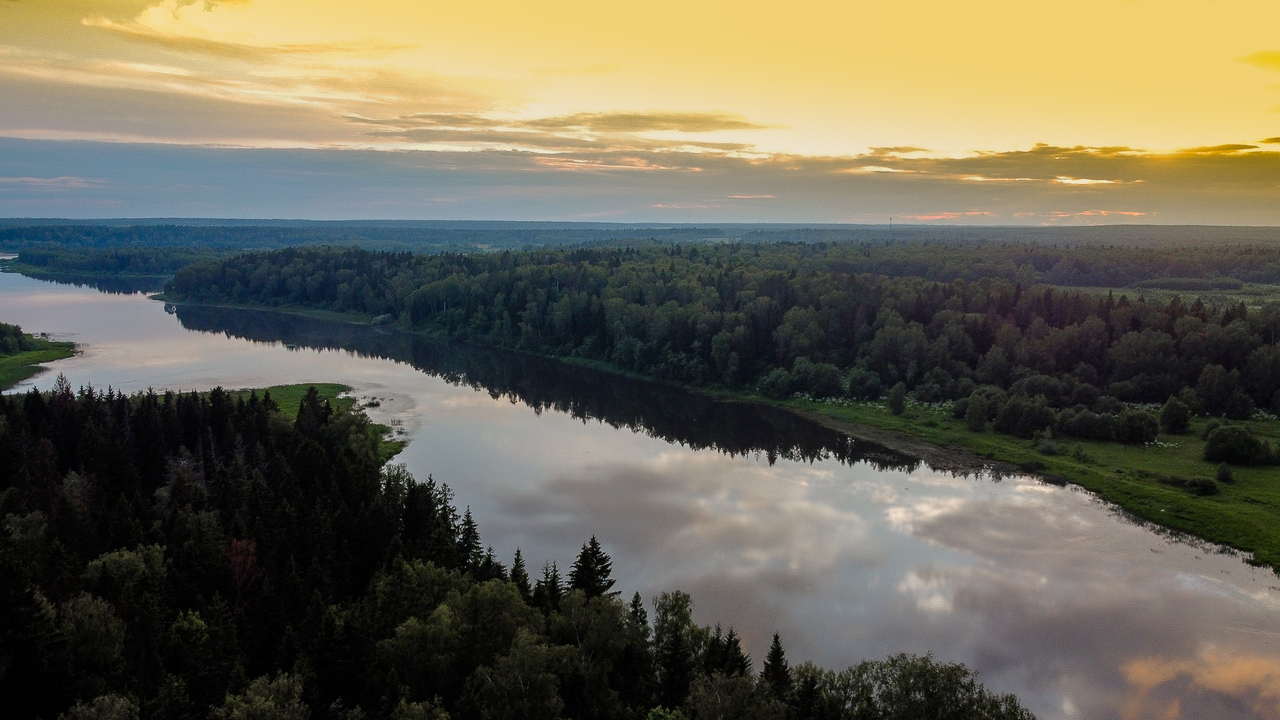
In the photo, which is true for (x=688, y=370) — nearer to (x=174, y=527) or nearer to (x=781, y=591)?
(x=781, y=591)

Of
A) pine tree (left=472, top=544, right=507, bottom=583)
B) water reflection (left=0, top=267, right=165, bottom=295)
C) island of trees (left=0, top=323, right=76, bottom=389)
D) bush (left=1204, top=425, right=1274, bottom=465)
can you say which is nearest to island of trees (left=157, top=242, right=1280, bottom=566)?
bush (left=1204, top=425, right=1274, bottom=465)

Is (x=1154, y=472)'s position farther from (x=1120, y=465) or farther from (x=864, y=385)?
(x=864, y=385)

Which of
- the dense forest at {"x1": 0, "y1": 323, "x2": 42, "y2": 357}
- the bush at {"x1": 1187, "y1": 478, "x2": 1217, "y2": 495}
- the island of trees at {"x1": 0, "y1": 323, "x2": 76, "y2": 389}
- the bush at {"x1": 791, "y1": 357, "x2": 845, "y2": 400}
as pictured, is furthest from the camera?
the dense forest at {"x1": 0, "y1": 323, "x2": 42, "y2": 357}

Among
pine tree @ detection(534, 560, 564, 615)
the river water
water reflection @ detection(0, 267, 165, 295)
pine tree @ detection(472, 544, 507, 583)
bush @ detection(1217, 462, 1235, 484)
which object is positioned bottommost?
the river water

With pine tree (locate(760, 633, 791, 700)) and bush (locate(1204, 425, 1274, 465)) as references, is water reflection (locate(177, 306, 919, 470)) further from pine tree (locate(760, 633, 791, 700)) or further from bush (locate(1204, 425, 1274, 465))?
pine tree (locate(760, 633, 791, 700))

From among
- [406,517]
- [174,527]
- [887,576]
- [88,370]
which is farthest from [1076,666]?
[88,370]

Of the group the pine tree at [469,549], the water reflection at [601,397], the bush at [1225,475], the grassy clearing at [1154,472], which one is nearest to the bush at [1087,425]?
the grassy clearing at [1154,472]

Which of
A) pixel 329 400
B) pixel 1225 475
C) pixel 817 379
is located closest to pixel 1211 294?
pixel 817 379
